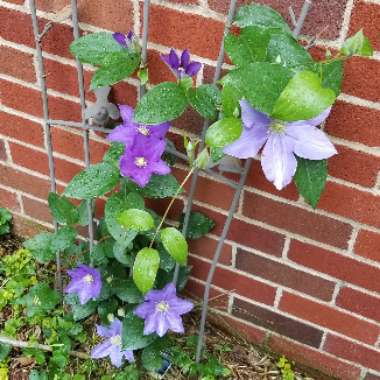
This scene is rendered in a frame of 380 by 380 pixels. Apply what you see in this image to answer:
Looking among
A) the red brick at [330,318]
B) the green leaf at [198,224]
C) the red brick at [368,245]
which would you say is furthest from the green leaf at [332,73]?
the red brick at [330,318]

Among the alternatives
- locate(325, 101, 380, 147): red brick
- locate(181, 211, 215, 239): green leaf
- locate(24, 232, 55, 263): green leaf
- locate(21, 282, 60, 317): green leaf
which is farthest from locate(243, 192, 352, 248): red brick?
locate(21, 282, 60, 317): green leaf

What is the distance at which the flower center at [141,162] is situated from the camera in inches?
45.6

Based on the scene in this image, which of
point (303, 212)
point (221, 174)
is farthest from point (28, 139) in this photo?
point (303, 212)

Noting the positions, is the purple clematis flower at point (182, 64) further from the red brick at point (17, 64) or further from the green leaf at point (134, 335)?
the green leaf at point (134, 335)

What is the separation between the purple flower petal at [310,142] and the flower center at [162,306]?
63 centimetres

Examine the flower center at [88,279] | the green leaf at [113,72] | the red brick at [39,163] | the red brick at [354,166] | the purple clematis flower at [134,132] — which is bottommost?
the flower center at [88,279]

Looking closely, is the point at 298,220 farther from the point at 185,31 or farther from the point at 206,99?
the point at 185,31

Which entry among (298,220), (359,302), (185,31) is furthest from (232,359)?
(185,31)

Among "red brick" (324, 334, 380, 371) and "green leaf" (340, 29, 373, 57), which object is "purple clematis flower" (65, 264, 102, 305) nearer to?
"red brick" (324, 334, 380, 371)

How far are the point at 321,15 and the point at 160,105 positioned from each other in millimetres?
340

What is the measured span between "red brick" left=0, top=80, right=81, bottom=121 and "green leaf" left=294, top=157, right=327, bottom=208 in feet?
2.09

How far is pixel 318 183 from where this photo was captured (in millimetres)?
1057

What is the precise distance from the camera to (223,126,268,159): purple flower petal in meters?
0.96

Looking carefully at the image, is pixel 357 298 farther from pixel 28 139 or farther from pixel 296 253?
pixel 28 139
